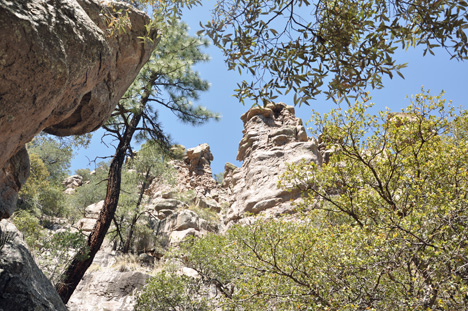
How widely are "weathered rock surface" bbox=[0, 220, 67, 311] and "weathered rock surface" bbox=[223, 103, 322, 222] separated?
20.3m

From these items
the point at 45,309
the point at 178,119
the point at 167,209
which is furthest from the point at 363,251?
the point at 167,209

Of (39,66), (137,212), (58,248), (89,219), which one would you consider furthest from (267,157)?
(39,66)

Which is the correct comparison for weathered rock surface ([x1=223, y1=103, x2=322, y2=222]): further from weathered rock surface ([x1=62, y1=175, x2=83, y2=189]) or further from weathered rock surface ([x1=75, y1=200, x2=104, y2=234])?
weathered rock surface ([x1=62, y1=175, x2=83, y2=189])

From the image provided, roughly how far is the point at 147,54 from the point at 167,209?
2563 cm

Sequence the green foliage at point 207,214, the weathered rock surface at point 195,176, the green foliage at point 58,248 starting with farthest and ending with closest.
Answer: the weathered rock surface at point 195,176 → the green foliage at point 207,214 → the green foliage at point 58,248

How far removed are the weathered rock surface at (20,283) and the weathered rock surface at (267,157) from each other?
2026 centimetres

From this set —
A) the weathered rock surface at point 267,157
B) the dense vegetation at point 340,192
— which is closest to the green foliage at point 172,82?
the dense vegetation at point 340,192

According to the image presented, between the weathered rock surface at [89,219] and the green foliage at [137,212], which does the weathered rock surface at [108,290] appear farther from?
the weathered rock surface at [89,219]

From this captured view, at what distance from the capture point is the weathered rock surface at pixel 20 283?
472 cm

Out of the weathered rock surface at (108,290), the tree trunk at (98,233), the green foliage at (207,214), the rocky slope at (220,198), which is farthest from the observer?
the green foliage at (207,214)

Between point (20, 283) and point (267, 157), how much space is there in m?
27.0

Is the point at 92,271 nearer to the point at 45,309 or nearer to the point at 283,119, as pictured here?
the point at 45,309

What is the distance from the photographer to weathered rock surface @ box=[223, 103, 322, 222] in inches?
1069

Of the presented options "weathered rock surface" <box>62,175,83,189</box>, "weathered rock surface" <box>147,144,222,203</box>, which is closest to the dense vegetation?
"weathered rock surface" <box>147,144,222,203</box>
